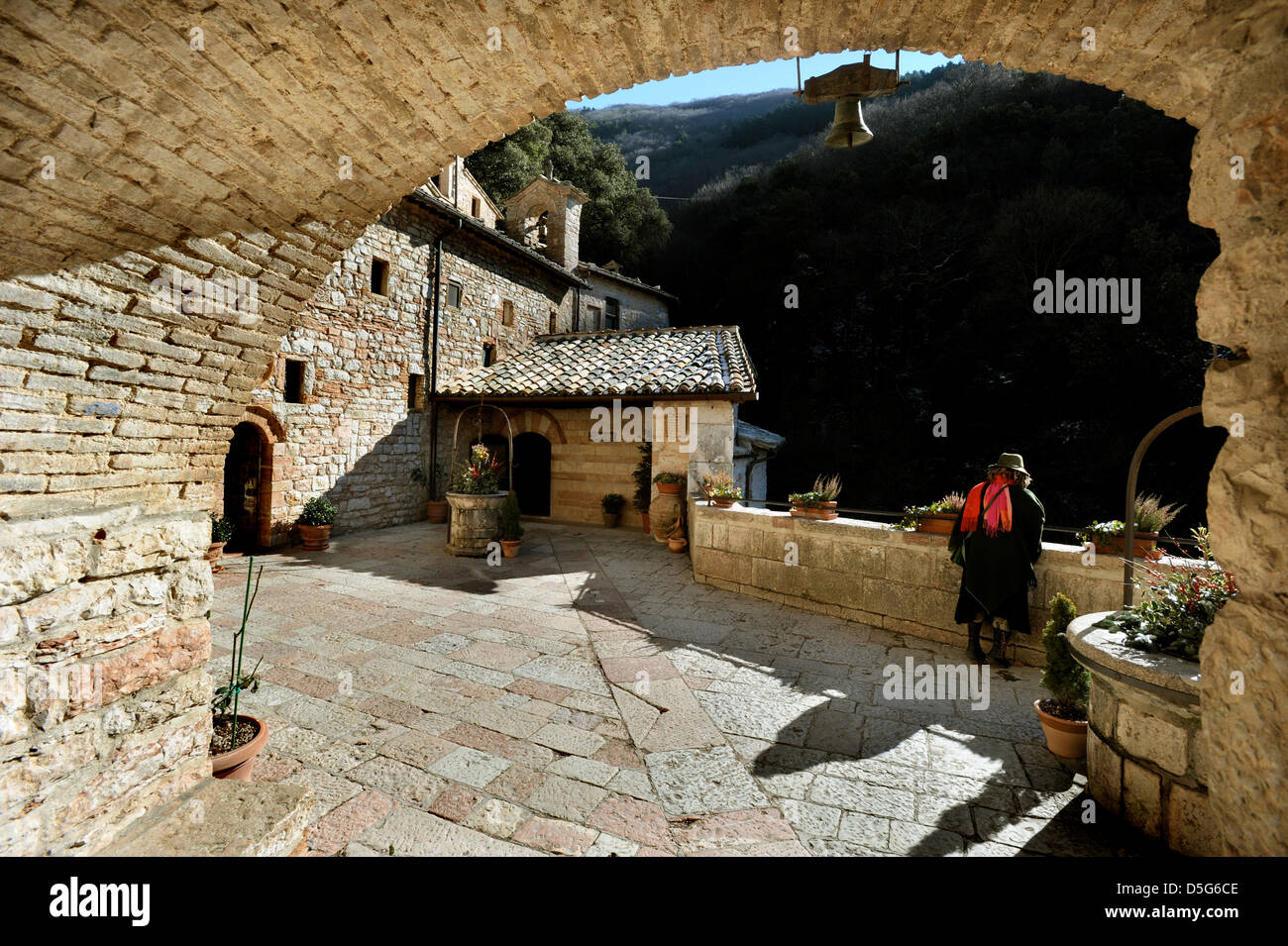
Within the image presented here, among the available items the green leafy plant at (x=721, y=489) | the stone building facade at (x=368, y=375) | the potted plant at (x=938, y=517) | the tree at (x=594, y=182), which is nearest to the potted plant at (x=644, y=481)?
the green leafy plant at (x=721, y=489)

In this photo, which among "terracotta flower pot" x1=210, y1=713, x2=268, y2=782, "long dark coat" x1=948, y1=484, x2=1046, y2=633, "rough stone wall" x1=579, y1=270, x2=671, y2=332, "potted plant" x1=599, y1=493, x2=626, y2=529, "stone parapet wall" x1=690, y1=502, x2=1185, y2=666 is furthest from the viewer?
"rough stone wall" x1=579, y1=270, x2=671, y2=332

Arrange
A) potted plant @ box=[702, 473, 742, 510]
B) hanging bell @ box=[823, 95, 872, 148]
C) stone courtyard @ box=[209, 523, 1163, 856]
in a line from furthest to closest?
potted plant @ box=[702, 473, 742, 510] → hanging bell @ box=[823, 95, 872, 148] → stone courtyard @ box=[209, 523, 1163, 856]

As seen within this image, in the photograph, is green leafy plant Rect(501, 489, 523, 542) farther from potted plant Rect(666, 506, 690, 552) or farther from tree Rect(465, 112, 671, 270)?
tree Rect(465, 112, 671, 270)

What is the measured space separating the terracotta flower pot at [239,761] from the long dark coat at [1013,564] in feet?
17.2

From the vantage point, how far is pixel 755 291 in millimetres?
25641

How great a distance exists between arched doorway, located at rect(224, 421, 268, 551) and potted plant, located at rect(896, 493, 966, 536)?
9484 millimetres

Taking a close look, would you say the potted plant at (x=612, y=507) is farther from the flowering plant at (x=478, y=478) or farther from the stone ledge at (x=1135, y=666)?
the stone ledge at (x=1135, y=666)

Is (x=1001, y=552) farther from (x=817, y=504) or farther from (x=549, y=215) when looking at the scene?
(x=549, y=215)

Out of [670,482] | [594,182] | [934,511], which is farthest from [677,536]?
[594,182]

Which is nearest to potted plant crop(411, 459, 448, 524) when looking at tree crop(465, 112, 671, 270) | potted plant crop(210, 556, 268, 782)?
potted plant crop(210, 556, 268, 782)

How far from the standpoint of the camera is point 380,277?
11148 millimetres

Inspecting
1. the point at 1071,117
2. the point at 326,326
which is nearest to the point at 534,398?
the point at 326,326

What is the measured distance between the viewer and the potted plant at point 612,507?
11.9 m

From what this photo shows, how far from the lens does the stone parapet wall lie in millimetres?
4938
